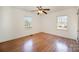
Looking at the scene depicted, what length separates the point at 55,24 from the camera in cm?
214

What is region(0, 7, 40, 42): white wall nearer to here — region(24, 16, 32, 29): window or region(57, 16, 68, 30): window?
region(24, 16, 32, 29): window

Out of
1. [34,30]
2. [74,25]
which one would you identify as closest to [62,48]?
[74,25]

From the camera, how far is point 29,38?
2064 millimetres

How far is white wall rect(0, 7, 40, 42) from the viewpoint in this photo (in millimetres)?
1996

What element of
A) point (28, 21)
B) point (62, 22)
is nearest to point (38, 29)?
point (28, 21)

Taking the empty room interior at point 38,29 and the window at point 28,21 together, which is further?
the window at point 28,21

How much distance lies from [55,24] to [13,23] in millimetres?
892

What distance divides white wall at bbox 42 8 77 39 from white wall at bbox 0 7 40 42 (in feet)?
0.57

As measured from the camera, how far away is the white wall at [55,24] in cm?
198

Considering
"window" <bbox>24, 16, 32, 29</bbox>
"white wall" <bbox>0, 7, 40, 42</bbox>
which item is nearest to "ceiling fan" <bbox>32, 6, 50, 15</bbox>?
"white wall" <bbox>0, 7, 40, 42</bbox>

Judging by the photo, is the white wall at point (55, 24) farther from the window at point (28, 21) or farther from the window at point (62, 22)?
the window at point (28, 21)

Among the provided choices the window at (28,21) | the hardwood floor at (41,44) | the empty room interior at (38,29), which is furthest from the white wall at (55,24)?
the window at (28,21)
